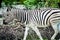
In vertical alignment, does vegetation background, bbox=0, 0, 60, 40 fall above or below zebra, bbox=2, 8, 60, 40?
above

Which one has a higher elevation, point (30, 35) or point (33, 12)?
point (33, 12)

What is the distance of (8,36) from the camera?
710cm

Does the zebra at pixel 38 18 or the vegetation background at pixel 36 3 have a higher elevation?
the vegetation background at pixel 36 3

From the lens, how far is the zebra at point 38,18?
669 cm

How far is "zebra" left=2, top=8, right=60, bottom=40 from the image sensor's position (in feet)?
22.0

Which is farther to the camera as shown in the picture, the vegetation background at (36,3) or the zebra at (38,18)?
the vegetation background at (36,3)

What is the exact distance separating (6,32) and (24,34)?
0.55 metres

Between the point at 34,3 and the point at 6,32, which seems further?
the point at 34,3

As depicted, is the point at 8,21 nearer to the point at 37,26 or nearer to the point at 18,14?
the point at 18,14

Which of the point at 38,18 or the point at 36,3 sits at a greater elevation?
the point at 36,3

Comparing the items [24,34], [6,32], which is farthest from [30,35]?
[6,32]

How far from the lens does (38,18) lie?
Answer: 6.77 meters

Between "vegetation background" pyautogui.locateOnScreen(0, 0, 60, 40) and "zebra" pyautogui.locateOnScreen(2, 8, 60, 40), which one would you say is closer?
"zebra" pyautogui.locateOnScreen(2, 8, 60, 40)

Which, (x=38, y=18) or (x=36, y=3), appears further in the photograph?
(x=36, y=3)
